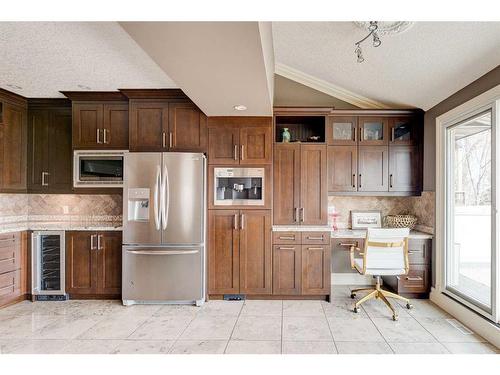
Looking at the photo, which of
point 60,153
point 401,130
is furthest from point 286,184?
point 60,153

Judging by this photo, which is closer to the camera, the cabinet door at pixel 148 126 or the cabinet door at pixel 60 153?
the cabinet door at pixel 148 126

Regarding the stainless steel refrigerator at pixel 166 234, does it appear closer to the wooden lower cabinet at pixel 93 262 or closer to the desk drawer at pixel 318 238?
the wooden lower cabinet at pixel 93 262

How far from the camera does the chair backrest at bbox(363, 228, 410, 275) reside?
125 inches

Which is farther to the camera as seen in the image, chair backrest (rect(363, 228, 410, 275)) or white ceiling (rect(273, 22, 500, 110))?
chair backrest (rect(363, 228, 410, 275))

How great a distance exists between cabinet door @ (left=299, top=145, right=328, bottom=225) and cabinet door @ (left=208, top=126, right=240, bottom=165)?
33.8 inches

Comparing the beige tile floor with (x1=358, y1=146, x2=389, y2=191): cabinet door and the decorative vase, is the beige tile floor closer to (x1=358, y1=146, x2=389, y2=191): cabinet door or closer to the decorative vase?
(x1=358, y1=146, x2=389, y2=191): cabinet door

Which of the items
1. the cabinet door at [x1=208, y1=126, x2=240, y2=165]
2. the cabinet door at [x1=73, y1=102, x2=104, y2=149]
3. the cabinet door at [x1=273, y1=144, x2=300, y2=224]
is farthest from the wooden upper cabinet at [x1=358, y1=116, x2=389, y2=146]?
the cabinet door at [x1=73, y1=102, x2=104, y2=149]

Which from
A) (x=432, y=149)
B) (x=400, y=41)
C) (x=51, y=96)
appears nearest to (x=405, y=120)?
(x=432, y=149)

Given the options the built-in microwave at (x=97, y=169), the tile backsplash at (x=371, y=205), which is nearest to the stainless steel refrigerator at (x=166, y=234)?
the built-in microwave at (x=97, y=169)

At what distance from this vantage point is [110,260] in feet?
11.6

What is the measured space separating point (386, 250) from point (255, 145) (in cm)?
189

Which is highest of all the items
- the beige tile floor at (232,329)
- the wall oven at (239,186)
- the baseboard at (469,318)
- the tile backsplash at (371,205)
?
the wall oven at (239,186)

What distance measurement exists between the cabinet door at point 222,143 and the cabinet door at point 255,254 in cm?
69

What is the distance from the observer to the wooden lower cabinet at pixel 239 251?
3.56 m
